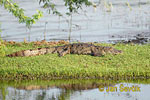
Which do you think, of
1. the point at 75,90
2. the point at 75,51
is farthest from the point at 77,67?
the point at 75,51

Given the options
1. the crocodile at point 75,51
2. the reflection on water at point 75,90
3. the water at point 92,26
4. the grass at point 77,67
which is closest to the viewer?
the reflection on water at point 75,90

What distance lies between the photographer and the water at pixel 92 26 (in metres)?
20.2

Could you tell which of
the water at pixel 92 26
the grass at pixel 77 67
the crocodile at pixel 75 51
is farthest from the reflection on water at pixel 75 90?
the water at pixel 92 26

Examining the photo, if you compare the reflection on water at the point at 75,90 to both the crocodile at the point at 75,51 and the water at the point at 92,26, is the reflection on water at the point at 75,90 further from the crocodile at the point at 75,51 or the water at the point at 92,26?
the water at the point at 92,26

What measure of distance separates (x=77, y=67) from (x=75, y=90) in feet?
5.23

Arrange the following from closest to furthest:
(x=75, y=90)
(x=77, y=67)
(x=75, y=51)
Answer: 1. (x=75, y=90)
2. (x=77, y=67)
3. (x=75, y=51)

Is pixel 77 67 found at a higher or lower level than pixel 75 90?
higher

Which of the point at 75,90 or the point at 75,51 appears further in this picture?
the point at 75,51

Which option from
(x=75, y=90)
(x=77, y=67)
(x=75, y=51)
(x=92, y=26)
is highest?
(x=92, y=26)

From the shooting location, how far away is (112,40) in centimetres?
1859

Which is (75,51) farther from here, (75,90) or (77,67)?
(75,90)

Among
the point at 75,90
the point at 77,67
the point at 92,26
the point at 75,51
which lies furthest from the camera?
the point at 92,26

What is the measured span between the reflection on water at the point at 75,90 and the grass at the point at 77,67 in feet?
1.18

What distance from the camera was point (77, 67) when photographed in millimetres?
10836
